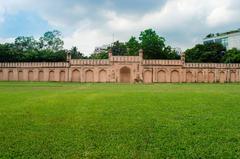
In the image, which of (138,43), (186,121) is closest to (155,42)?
(138,43)

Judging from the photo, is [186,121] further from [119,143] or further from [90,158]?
[90,158]

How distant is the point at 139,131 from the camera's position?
7926 mm

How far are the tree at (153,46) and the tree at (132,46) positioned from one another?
1.40 m

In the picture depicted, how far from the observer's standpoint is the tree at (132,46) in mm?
68938

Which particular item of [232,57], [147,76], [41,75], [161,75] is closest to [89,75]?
[41,75]

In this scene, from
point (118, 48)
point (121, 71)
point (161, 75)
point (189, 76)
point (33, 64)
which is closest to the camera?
point (121, 71)

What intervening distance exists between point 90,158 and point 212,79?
55.7 metres

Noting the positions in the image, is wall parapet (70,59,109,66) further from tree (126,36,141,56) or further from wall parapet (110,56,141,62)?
tree (126,36,141,56)

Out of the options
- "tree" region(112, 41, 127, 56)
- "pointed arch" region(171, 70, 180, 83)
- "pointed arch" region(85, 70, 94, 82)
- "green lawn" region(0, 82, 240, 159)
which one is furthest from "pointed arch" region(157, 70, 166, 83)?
"green lawn" region(0, 82, 240, 159)

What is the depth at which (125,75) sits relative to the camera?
5788 cm

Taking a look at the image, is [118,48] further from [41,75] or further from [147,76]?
[41,75]

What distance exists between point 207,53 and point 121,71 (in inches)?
728

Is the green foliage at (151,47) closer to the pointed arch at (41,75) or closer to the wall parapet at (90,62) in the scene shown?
the wall parapet at (90,62)

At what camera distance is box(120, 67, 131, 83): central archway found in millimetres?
57181
